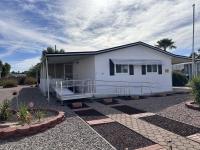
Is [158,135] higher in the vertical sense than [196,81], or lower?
lower

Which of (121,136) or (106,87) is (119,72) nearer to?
(106,87)

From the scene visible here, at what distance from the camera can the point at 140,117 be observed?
27.9 ft

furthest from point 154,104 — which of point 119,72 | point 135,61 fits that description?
point 135,61

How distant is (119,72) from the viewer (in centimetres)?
1521

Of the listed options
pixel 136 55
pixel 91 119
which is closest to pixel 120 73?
pixel 136 55

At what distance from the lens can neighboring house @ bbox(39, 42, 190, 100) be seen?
564 inches

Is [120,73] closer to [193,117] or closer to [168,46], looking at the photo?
[193,117]

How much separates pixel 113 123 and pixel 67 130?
1623mm

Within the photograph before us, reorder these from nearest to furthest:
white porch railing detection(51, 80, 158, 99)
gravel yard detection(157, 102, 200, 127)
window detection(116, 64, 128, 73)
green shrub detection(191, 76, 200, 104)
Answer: gravel yard detection(157, 102, 200, 127)
green shrub detection(191, 76, 200, 104)
white porch railing detection(51, 80, 158, 99)
window detection(116, 64, 128, 73)

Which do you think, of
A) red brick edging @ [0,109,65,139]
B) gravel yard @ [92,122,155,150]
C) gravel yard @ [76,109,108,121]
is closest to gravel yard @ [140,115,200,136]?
gravel yard @ [92,122,155,150]

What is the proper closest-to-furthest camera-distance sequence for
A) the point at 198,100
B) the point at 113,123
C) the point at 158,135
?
1. the point at 158,135
2. the point at 113,123
3. the point at 198,100

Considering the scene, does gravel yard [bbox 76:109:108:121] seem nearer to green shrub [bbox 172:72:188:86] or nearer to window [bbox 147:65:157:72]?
window [bbox 147:65:157:72]

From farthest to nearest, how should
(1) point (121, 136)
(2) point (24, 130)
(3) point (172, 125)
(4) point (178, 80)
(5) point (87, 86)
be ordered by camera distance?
(4) point (178, 80) → (5) point (87, 86) → (3) point (172, 125) → (2) point (24, 130) → (1) point (121, 136)

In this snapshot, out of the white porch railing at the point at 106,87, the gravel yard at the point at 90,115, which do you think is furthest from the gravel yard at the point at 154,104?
the white porch railing at the point at 106,87
